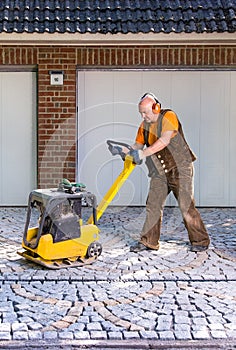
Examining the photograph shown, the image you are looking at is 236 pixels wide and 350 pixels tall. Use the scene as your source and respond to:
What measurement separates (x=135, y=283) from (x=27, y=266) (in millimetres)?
1280

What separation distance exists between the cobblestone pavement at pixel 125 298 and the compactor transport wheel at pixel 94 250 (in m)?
0.12

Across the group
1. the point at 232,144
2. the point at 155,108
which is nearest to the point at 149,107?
the point at 155,108

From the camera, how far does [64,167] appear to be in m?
10.9

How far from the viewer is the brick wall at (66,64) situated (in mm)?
10773

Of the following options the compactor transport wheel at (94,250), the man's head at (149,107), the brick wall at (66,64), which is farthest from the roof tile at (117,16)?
the compactor transport wheel at (94,250)

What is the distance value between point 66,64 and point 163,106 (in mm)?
1736

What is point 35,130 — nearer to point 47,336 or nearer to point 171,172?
point 171,172

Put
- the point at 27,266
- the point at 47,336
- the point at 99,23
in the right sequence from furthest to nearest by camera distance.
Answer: the point at 99,23 < the point at 27,266 < the point at 47,336

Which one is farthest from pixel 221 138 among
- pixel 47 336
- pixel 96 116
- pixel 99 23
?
pixel 47 336

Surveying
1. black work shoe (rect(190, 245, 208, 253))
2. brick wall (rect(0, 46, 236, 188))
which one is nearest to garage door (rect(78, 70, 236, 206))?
brick wall (rect(0, 46, 236, 188))

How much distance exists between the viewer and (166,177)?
7863mm

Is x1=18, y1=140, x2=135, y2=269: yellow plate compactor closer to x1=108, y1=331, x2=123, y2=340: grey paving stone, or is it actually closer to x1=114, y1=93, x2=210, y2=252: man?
x1=114, y1=93, x2=210, y2=252: man

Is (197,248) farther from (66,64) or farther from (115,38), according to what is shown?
(66,64)

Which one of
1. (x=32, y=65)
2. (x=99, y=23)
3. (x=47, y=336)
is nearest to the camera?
(x=47, y=336)
